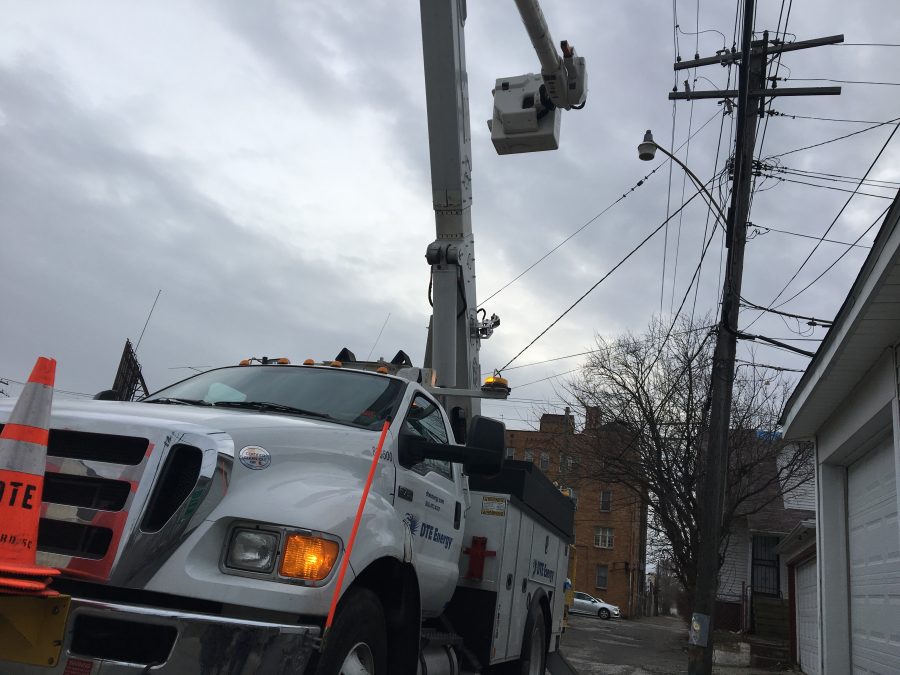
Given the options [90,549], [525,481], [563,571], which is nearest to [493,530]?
[525,481]

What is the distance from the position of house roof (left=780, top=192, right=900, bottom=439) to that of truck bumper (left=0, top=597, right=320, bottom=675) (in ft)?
15.7

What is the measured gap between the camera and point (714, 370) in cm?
1162

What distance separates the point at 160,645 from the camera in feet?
9.53

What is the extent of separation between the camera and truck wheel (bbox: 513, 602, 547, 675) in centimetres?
696

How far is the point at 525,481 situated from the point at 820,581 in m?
5.95

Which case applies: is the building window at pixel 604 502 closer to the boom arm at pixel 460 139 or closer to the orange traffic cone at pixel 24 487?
the boom arm at pixel 460 139

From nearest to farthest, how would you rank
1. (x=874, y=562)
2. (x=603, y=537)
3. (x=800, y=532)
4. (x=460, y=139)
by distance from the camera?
(x=460, y=139), (x=874, y=562), (x=800, y=532), (x=603, y=537)

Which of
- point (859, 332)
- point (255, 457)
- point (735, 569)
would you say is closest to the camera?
point (255, 457)

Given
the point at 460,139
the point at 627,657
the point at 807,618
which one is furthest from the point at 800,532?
the point at 460,139

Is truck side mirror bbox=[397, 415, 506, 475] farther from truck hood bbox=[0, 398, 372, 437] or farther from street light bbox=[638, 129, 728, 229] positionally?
street light bbox=[638, 129, 728, 229]

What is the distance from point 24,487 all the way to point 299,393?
1.93 m

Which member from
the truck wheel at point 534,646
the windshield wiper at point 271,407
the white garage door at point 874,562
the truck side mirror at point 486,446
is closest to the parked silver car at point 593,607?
the white garage door at point 874,562

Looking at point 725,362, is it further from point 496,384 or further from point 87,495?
point 87,495

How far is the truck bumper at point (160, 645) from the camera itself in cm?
283
